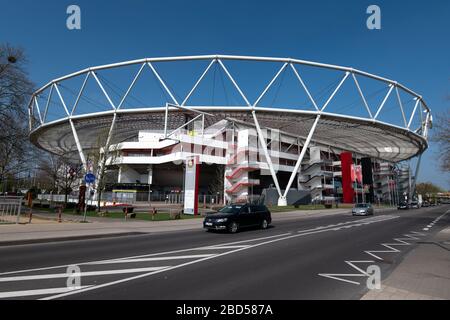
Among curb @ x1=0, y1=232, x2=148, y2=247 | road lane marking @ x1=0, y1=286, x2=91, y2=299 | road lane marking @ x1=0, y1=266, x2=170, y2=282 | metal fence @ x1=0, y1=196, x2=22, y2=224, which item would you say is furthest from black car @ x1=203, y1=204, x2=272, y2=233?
road lane marking @ x1=0, y1=286, x2=91, y2=299

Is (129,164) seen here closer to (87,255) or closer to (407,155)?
(87,255)

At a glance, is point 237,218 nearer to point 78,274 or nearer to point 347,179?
point 78,274

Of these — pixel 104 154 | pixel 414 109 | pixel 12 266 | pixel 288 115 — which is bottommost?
pixel 12 266

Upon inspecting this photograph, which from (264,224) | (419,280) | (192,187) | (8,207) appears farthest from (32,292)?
(192,187)

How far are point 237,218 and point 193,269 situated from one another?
9861 millimetres

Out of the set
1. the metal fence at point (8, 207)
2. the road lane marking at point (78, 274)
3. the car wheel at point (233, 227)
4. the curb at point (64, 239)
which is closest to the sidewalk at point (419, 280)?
the road lane marking at point (78, 274)

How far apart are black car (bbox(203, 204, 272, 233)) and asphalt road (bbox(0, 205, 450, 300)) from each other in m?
4.11

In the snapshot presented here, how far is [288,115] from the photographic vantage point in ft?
189

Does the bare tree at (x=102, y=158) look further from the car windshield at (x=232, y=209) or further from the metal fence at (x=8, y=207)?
the car windshield at (x=232, y=209)

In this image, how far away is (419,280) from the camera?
23.6ft

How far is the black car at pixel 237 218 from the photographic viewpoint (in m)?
17.6

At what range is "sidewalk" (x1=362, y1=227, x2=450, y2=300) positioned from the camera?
5.98m
